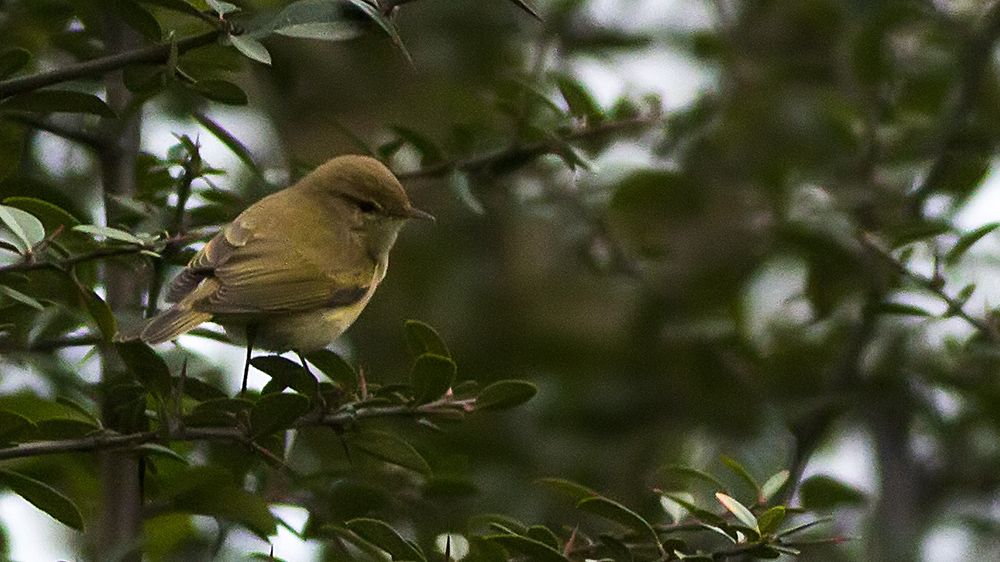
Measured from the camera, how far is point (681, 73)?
6469 mm

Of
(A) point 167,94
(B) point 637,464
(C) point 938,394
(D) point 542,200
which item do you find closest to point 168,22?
(A) point 167,94

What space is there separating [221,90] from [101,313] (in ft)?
1.47

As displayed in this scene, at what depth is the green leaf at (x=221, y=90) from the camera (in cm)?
232

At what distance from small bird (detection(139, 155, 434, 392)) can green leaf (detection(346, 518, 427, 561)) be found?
683 mm

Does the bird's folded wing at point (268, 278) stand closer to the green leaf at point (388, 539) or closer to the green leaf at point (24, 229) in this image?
the green leaf at point (24, 229)

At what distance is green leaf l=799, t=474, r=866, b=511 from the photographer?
2801 mm

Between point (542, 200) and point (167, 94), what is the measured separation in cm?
117

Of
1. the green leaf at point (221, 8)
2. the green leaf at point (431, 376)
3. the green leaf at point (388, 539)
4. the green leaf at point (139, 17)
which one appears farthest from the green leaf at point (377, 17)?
the green leaf at point (388, 539)

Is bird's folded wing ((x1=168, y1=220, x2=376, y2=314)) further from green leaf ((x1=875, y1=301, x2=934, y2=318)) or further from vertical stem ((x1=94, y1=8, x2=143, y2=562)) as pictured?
green leaf ((x1=875, y1=301, x2=934, y2=318))

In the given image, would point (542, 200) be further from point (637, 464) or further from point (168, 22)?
point (168, 22)

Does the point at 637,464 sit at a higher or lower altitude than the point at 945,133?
lower

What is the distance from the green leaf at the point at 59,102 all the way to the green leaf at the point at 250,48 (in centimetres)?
35

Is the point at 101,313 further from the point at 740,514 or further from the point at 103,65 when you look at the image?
the point at 740,514

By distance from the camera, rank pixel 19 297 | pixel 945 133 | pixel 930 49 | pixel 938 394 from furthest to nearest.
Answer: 1. pixel 930 49
2. pixel 938 394
3. pixel 945 133
4. pixel 19 297
